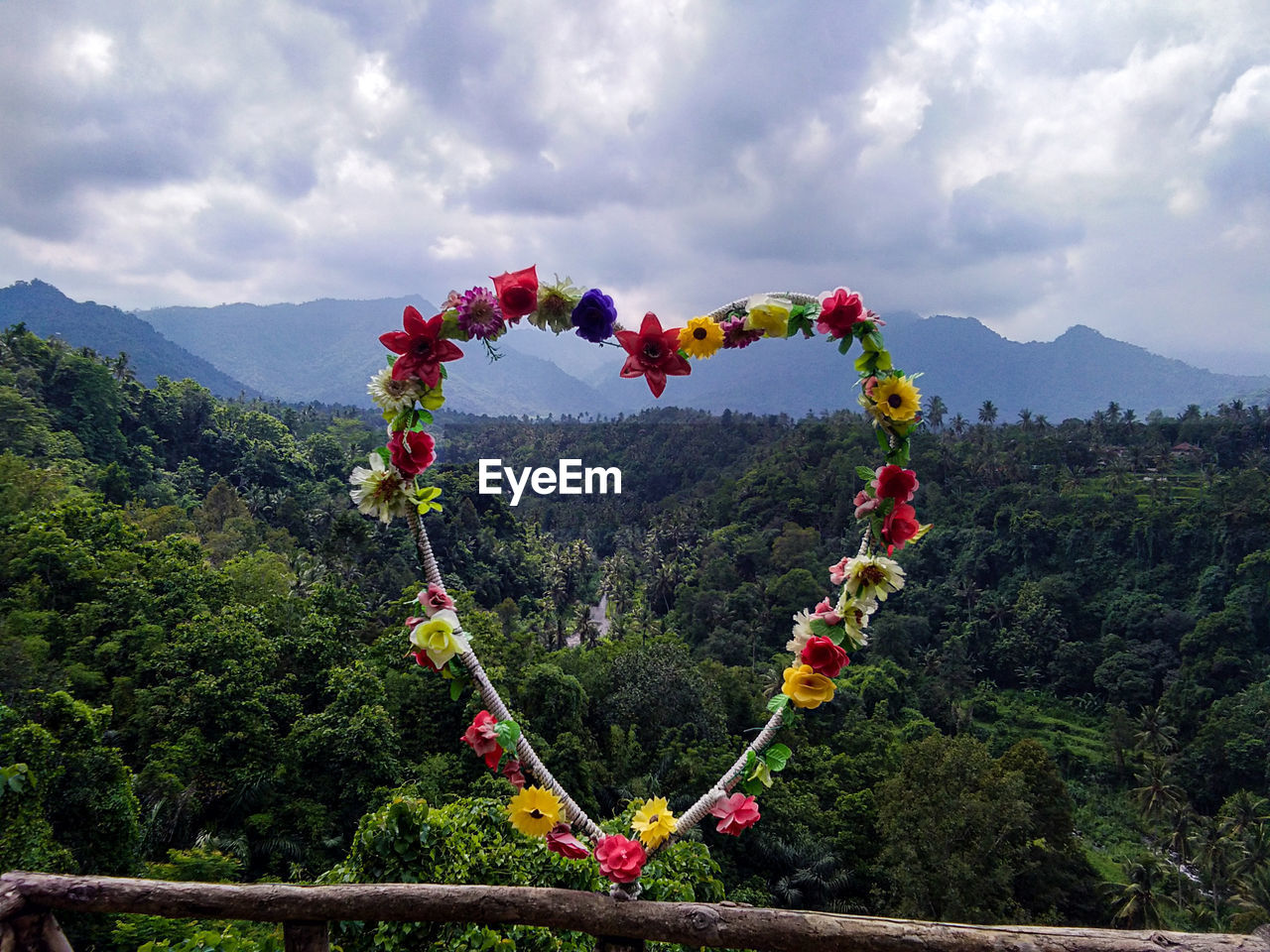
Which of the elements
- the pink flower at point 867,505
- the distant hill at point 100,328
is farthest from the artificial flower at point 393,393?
the distant hill at point 100,328

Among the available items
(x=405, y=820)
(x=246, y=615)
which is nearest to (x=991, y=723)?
(x=246, y=615)

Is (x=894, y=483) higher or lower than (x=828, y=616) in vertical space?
higher

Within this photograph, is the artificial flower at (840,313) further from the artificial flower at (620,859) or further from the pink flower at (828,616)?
the artificial flower at (620,859)

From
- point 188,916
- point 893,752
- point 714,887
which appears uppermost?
point 188,916

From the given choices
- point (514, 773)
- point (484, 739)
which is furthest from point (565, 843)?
point (484, 739)

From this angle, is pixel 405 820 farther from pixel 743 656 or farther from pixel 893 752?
pixel 743 656

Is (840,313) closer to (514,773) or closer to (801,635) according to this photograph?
(801,635)

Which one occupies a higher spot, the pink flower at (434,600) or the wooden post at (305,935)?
the pink flower at (434,600)
